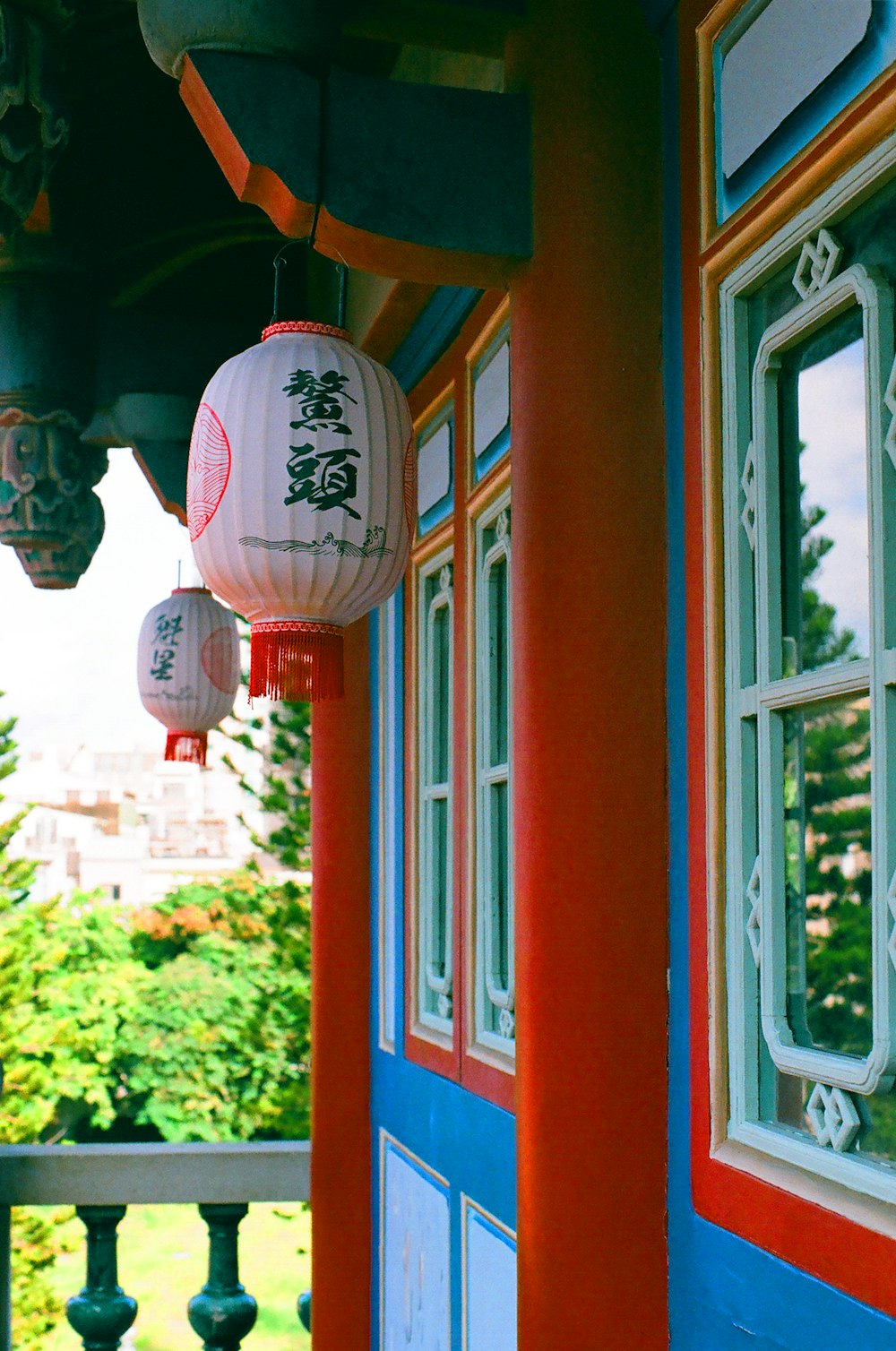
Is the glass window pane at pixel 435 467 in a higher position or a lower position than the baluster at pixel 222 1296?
higher

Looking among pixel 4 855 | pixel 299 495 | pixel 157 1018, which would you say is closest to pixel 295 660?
pixel 299 495

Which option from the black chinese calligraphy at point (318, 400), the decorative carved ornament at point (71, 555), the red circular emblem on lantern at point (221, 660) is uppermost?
the decorative carved ornament at point (71, 555)

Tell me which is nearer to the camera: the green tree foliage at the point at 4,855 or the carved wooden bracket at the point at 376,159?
the carved wooden bracket at the point at 376,159

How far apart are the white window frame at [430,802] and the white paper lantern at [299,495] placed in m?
0.76

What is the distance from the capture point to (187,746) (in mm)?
5676

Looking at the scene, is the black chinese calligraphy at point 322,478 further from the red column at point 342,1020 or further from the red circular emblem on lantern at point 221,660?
the red circular emblem on lantern at point 221,660

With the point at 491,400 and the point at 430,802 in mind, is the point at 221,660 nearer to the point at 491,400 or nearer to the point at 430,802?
the point at 430,802

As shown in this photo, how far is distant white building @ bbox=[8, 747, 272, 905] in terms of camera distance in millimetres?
45094

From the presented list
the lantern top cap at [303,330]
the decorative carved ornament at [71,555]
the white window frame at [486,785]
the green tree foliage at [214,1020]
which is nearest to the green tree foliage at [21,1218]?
the green tree foliage at [214,1020]

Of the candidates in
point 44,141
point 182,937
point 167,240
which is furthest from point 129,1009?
point 44,141

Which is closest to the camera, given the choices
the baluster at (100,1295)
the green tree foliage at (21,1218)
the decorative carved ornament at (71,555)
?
the baluster at (100,1295)

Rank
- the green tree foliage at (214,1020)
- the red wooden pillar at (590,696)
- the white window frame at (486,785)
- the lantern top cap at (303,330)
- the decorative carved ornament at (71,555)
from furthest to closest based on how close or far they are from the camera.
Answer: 1. the green tree foliage at (214,1020)
2. the decorative carved ornament at (71,555)
3. the white window frame at (486,785)
4. the lantern top cap at (303,330)
5. the red wooden pillar at (590,696)

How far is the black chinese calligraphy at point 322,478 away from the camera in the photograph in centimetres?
236

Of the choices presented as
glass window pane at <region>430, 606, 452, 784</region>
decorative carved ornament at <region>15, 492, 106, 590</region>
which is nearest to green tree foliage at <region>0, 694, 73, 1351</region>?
decorative carved ornament at <region>15, 492, 106, 590</region>
